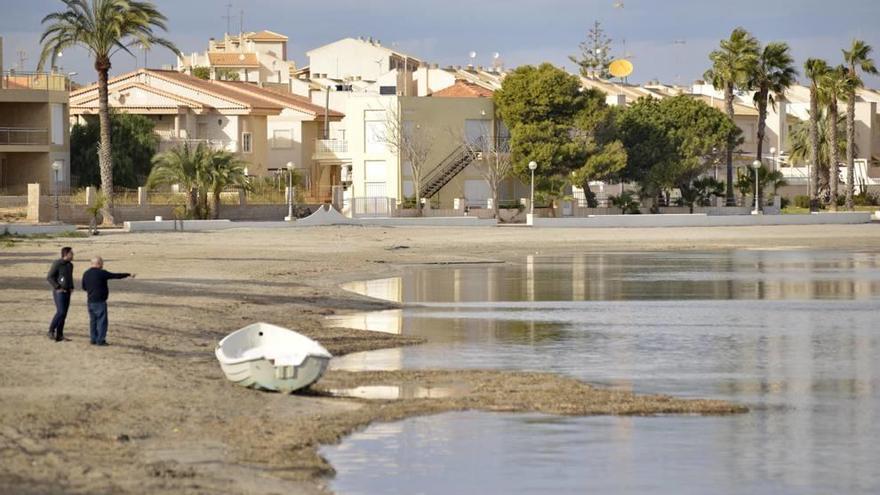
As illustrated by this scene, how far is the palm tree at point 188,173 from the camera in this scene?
198ft

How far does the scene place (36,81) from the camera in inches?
2657

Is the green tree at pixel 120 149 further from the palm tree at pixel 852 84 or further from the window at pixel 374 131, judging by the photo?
the palm tree at pixel 852 84

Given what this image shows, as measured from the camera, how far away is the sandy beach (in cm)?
1248

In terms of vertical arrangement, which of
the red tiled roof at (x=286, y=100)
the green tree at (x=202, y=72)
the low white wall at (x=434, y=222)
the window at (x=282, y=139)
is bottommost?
the low white wall at (x=434, y=222)

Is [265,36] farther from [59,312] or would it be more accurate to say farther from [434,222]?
[59,312]

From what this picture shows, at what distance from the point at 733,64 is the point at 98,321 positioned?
217 ft

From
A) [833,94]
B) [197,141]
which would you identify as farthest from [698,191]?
[197,141]

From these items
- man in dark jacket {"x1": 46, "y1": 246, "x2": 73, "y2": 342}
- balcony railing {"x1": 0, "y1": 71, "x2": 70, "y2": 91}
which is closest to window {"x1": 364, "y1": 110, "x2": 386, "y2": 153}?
balcony railing {"x1": 0, "y1": 71, "x2": 70, "y2": 91}

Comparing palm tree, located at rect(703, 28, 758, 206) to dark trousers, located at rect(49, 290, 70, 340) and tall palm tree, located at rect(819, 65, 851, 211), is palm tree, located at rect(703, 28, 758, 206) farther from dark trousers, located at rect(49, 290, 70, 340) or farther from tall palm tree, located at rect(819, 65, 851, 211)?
dark trousers, located at rect(49, 290, 70, 340)

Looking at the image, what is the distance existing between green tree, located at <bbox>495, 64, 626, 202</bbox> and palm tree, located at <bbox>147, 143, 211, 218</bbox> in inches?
700

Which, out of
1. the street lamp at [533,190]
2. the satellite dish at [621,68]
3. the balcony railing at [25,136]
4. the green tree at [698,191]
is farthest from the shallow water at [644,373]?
the satellite dish at [621,68]

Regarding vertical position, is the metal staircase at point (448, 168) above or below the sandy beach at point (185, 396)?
above

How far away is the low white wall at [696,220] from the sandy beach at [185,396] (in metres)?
33.9

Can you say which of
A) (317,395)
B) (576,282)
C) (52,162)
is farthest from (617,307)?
(52,162)
